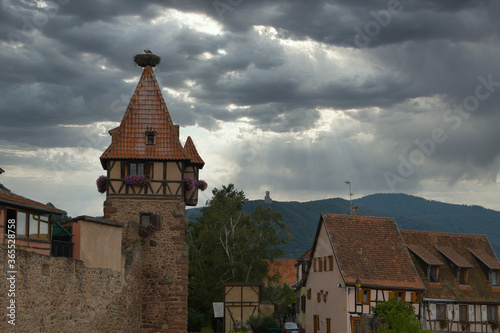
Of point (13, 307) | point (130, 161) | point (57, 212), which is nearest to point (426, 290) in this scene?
point (130, 161)

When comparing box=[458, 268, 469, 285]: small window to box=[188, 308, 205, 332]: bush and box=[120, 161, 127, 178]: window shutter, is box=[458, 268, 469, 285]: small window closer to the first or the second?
box=[188, 308, 205, 332]: bush

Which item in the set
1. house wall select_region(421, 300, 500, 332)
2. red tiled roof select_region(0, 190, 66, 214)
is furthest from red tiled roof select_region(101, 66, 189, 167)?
house wall select_region(421, 300, 500, 332)

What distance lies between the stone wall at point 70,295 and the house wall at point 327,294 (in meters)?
14.5

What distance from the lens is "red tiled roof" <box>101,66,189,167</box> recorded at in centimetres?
3569

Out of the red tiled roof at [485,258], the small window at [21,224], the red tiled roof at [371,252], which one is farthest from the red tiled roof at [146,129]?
the red tiled roof at [485,258]

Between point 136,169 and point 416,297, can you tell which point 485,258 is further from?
point 136,169

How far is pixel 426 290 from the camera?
138ft

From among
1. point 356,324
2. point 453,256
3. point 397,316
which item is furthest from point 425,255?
point 397,316

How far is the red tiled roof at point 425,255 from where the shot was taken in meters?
43.4

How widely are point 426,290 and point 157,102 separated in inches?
854

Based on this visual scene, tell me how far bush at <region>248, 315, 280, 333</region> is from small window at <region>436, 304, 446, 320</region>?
11.5 meters

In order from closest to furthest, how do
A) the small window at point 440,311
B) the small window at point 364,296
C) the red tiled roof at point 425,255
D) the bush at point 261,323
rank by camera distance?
the small window at point 364,296 < the small window at point 440,311 < the red tiled roof at point 425,255 < the bush at point 261,323

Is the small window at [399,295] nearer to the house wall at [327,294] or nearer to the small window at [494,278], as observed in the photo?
the house wall at [327,294]

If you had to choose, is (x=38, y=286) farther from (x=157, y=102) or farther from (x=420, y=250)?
(x=420, y=250)
